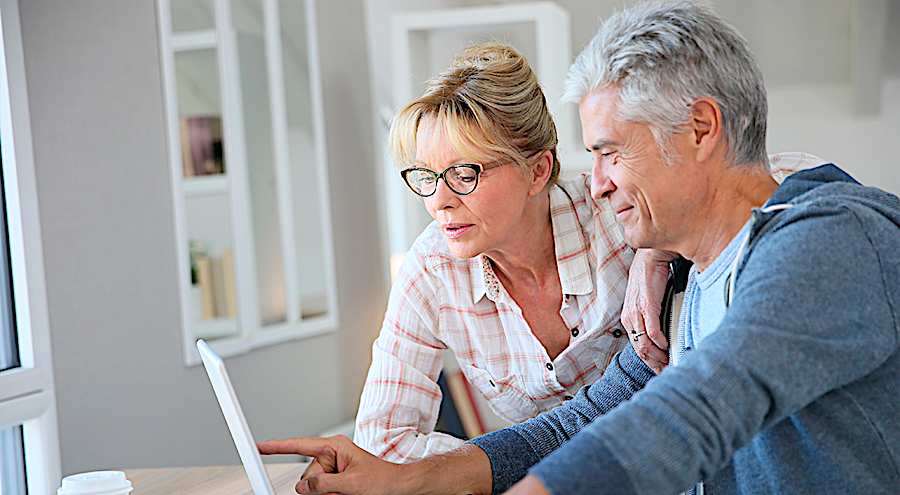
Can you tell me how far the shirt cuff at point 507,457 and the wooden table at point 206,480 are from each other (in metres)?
0.31

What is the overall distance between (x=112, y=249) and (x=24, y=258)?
391 millimetres

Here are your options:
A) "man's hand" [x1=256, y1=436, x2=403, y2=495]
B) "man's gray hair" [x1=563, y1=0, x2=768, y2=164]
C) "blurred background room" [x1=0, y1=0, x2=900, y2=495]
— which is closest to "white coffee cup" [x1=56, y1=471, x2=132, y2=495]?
"man's hand" [x1=256, y1=436, x2=403, y2=495]

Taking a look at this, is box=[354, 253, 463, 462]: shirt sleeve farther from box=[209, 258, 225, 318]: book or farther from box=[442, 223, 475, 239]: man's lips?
box=[209, 258, 225, 318]: book

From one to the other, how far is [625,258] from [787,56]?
3.12m

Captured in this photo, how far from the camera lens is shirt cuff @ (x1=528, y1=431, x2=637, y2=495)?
3.20ft

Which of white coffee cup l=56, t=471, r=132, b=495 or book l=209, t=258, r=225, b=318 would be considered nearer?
white coffee cup l=56, t=471, r=132, b=495

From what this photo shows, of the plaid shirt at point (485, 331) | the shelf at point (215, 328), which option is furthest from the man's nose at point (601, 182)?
the shelf at point (215, 328)

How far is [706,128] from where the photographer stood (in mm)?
1365

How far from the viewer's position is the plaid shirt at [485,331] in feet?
6.50

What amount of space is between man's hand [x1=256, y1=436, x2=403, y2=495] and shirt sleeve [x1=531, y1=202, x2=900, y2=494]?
1.99 ft

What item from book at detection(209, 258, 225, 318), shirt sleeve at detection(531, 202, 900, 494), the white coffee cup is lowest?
the white coffee cup

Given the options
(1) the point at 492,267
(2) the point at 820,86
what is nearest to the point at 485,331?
(1) the point at 492,267

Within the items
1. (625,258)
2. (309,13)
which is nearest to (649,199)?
(625,258)

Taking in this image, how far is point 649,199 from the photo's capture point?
140 cm
